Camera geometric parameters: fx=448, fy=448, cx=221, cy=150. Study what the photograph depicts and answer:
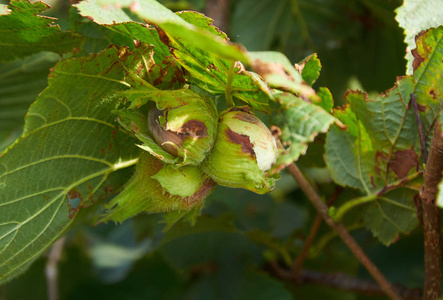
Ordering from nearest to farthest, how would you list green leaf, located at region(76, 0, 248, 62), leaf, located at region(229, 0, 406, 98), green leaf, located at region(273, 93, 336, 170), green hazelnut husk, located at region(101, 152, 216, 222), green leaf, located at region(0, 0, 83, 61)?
green leaf, located at region(76, 0, 248, 62), green leaf, located at region(273, 93, 336, 170), green hazelnut husk, located at region(101, 152, 216, 222), green leaf, located at region(0, 0, 83, 61), leaf, located at region(229, 0, 406, 98)

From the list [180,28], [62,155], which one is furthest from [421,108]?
[62,155]

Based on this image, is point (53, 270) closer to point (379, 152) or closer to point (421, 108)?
point (379, 152)

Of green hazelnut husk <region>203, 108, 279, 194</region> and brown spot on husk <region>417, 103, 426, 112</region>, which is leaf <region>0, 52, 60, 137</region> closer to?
green hazelnut husk <region>203, 108, 279, 194</region>

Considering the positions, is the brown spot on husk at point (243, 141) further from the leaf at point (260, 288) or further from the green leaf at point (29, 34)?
the leaf at point (260, 288)

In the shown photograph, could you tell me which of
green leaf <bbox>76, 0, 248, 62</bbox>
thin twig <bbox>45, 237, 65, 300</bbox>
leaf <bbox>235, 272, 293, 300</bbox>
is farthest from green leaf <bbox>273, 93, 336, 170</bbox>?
thin twig <bbox>45, 237, 65, 300</bbox>

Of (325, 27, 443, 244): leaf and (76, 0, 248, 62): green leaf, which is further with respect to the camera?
(325, 27, 443, 244): leaf

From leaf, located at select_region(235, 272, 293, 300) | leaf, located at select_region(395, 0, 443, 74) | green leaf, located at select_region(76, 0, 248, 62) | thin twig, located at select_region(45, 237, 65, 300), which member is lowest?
thin twig, located at select_region(45, 237, 65, 300)
